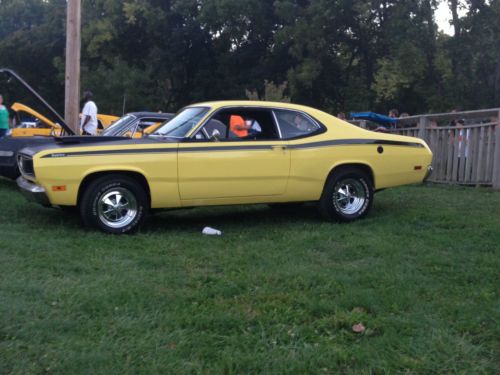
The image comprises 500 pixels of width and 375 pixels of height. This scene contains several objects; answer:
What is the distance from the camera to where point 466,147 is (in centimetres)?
1106

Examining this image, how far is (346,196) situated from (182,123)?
220cm

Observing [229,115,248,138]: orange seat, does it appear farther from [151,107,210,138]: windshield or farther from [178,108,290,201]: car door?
[151,107,210,138]: windshield

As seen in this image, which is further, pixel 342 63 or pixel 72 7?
pixel 342 63

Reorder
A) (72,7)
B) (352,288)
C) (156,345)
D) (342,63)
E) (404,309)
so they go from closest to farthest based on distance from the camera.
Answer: (156,345)
(404,309)
(352,288)
(72,7)
(342,63)

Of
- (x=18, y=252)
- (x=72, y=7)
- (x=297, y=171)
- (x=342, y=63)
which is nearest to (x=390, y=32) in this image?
(x=342, y=63)

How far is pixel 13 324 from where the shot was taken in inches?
149

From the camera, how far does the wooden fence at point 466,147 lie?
34.5ft

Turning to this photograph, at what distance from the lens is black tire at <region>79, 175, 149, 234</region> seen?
6.52 m

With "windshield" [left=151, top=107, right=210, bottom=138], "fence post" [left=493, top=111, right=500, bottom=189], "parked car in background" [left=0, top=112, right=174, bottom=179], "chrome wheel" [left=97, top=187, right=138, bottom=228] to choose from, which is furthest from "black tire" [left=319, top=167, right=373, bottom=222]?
"fence post" [left=493, top=111, right=500, bottom=189]

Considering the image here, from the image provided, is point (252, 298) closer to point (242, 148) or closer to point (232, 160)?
point (232, 160)

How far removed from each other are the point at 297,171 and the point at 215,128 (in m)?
1.09

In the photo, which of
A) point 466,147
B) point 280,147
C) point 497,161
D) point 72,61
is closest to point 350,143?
point 280,147

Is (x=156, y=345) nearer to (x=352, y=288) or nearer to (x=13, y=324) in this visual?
(x=13, y=324)

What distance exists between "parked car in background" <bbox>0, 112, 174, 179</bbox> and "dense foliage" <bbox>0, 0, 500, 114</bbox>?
14.5m
